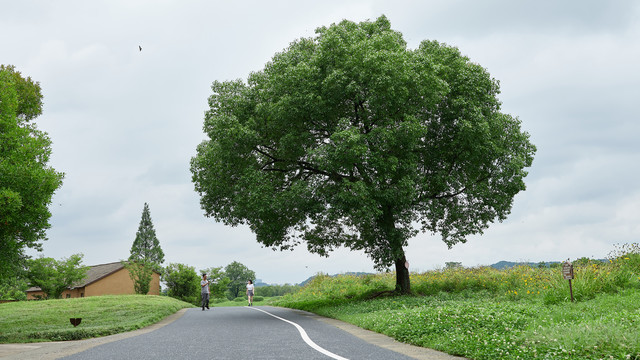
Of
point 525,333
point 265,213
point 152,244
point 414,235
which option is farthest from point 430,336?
point 152,244

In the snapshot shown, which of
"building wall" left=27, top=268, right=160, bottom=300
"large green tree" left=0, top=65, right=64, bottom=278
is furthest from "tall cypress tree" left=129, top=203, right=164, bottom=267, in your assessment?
"large green tree" left=0, top=65, right=64, bottom=278

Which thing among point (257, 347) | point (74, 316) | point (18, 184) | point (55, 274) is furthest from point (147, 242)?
point (257, 347)

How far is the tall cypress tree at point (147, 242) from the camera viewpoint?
67.9 m

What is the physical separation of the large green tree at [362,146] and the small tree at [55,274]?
104 ft

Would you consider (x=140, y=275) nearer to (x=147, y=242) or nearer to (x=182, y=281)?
(x=182, y=281)

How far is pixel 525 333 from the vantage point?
7.52m

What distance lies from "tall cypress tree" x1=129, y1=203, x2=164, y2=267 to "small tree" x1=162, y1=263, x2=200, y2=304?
Answer: 26275mm

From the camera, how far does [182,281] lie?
4253 cm

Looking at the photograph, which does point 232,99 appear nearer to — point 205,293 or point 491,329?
point 205,293

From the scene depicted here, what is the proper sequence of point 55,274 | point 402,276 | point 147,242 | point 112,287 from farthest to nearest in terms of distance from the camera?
point 147,242 → point 112,287 → point 55,274 → point 402,276

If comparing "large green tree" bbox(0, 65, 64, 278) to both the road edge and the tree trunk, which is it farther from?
the tree trunk

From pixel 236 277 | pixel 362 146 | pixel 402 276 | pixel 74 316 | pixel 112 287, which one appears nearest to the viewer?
pixel 362 146

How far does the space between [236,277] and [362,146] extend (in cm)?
7492

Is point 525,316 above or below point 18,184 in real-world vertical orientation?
below
